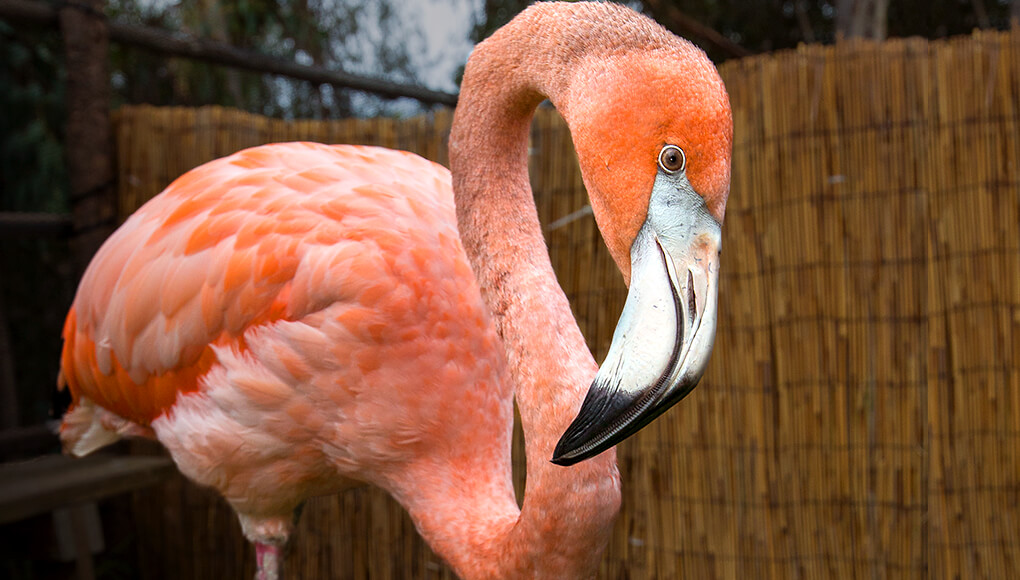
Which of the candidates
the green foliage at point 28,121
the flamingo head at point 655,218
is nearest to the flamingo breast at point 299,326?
the flamingo head at point 655,218

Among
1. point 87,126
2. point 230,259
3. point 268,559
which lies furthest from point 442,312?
point 87,126

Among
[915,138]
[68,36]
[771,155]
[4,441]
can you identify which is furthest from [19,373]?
[915,138]

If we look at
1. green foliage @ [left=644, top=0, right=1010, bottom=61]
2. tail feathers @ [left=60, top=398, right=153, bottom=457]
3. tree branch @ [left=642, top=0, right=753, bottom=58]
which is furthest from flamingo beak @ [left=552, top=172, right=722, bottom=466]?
green foliage @ [left=644, top=0, right=1010, bottom=61]

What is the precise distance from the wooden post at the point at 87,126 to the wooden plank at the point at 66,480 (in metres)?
0.81

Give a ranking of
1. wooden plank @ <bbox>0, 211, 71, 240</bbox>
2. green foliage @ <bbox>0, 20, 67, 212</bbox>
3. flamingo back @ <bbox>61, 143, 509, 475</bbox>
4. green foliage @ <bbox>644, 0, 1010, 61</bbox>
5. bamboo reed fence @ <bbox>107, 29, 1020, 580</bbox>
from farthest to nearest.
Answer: green foliage @ <bbox>644, 0, 1010, 61</bbox> < green foliage @ <bbox>0, 20, 67, 212</bbox> < wooden plank @ <bbox>0, 211, 71, 240</bbox> < bamboo reed fence @ <bbox>107, 29, 1020, 580</bbox> < flamingo back @ <bbox>61, 143, 509, 475</bbox>

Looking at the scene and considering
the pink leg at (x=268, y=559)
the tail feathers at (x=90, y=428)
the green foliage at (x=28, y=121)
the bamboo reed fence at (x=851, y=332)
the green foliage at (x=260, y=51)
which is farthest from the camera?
the green foliage at (x=260, y=51)

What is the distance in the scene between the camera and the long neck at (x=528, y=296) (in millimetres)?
1470

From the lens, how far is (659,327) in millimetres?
1071

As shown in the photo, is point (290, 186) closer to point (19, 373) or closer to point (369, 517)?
point (369, 517)

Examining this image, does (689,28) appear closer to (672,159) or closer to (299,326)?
(299,326)

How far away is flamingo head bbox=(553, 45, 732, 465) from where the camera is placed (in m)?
1.06

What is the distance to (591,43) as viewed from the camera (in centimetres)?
130

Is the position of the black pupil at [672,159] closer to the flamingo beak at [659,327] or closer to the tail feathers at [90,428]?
the flamingo beak at [659,327]

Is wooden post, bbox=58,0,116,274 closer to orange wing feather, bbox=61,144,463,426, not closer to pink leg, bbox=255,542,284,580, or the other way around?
orange wing feather, bbox=61,144,463,426
